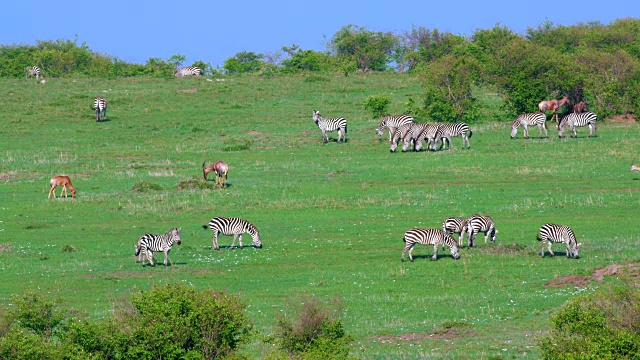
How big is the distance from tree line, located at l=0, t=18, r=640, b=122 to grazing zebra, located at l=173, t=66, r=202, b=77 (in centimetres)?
128

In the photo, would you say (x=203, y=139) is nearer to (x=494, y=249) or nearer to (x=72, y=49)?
(x=494, y=249)

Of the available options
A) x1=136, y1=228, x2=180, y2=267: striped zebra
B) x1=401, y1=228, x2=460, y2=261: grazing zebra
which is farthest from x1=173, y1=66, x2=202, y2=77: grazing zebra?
x1=401, y1=228, x2=460, y2=261: grazing zebra

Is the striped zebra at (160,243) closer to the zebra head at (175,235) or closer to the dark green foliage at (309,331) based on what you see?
the zebra head at (175,235)

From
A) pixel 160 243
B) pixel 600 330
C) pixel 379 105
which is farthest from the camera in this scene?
pixel 379 105

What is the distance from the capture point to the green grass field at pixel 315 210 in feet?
75.7

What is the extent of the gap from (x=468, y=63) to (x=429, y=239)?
2606 centimetres

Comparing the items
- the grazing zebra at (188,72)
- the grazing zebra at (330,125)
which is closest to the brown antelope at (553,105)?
the grazing zebra at (330,125)

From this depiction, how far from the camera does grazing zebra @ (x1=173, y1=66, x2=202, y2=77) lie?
7044 cm

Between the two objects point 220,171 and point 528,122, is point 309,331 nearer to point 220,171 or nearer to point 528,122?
point 220,171

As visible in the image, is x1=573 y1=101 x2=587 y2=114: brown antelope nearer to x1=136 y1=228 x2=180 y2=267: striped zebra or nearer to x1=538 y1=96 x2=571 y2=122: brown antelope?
x1=538 y1=96 x2=571 y2=122: brown antelope

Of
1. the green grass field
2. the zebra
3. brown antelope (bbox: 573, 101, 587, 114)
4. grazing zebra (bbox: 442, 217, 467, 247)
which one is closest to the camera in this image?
the green grass field

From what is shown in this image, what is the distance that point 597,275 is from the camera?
24.6m

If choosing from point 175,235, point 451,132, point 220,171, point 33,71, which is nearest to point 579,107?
point 451,132

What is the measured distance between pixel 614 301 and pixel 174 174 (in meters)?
25.0
